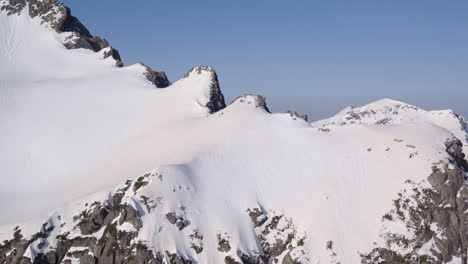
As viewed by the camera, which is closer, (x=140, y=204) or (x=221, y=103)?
(x=140, y=204)

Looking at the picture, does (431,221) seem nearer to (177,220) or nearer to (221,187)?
(221,187)

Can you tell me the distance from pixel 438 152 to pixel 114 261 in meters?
70.5

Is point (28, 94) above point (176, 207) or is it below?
above

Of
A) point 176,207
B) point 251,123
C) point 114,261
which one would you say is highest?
point 251,123

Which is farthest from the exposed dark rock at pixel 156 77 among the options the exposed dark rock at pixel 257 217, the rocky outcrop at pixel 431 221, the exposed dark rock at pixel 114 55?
the rocky outcrop at pixel 431 221

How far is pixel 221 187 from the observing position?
10000cm

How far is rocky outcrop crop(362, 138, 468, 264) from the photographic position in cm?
8631

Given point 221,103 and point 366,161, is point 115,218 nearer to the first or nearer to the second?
point 366,161

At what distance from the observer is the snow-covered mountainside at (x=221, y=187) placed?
86.8m

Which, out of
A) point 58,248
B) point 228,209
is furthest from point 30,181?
point 228,209

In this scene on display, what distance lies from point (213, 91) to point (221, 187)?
50904mm

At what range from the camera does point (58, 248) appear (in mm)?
85562

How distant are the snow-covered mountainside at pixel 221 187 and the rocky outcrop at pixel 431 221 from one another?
0.73ft

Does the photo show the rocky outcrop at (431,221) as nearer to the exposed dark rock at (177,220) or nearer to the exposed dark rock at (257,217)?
the exposed dark rock at (257,217)
